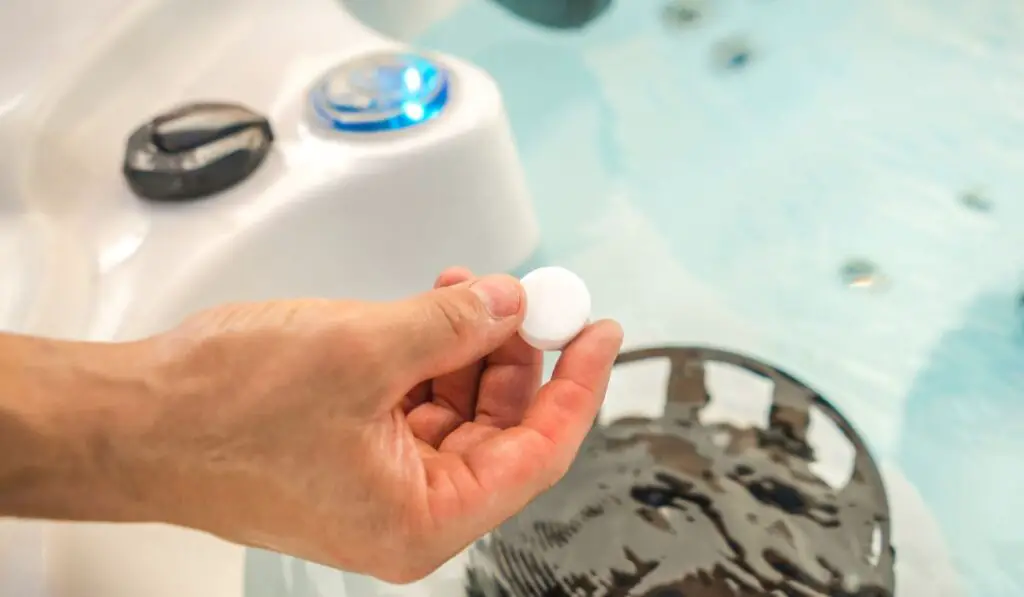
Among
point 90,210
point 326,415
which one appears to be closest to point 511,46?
point 90,210

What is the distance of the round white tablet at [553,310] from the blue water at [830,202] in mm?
273

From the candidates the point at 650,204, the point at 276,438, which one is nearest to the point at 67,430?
the point at 276,438

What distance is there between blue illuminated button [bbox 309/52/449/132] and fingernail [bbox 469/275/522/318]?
22 centimetres

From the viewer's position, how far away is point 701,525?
551 mm

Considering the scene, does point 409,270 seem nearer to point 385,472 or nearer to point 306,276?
point 306,276

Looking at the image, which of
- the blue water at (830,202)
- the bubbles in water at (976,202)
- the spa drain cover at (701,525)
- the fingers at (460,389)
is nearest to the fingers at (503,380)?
the fingers at (460,389)

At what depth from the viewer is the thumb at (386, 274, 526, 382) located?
365mm

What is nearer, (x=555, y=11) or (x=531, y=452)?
(x=531, y=452)

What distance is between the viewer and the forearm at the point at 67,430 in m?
0.31

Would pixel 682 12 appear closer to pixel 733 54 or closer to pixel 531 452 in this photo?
pixel 733 54

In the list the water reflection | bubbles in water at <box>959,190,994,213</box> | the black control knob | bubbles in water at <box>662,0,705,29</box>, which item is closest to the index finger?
Answer: the black control knob

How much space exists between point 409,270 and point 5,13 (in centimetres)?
32

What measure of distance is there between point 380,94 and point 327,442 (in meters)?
0.31

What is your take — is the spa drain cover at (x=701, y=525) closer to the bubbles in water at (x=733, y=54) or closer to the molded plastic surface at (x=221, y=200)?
the molded plastic surface at (x=221, y=200)
